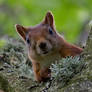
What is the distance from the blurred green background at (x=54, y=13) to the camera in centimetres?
919

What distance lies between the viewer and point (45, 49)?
14.2ft

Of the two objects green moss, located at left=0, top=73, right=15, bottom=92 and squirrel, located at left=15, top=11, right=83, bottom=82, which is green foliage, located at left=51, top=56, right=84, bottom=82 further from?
squirrel, located at left=15, top=11, right=83, bottom=82

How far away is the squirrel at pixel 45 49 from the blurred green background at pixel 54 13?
372cm

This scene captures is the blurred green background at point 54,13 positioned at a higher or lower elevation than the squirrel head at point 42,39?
higher

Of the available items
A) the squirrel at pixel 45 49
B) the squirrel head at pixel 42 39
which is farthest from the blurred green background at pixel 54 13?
Result: the squirrel at pixel 45 49

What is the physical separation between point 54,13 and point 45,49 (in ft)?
15.8

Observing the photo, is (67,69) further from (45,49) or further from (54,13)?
(54,13)

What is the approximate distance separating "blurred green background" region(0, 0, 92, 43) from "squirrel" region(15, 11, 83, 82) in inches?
146

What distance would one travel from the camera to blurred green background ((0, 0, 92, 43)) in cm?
919

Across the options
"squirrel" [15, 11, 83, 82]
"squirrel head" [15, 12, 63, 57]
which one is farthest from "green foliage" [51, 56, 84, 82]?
"squirrel head" [15, 12, 63, 57]

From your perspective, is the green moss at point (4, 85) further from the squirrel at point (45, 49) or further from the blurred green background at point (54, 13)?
the blurred green background at point (54, 13)

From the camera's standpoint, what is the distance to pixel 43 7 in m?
9.15

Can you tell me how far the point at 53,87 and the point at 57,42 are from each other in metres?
1.33

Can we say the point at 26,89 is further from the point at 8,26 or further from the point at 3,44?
the point at 8,26
